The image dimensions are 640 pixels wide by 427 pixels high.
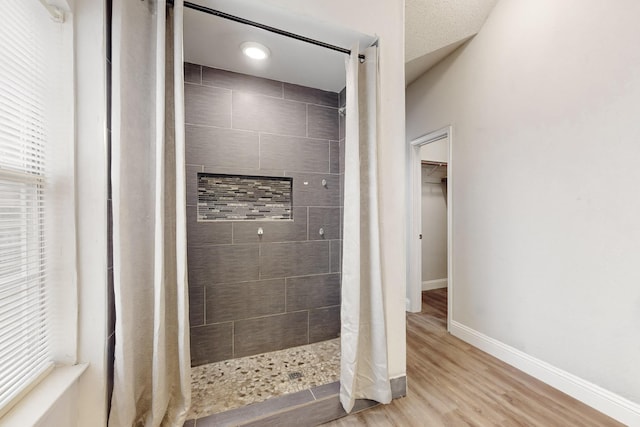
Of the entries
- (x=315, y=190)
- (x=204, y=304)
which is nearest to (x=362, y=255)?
(x=315, y=190)

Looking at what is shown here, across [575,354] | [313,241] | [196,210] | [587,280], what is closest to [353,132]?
[313,241]

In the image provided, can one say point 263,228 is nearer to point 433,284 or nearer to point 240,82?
point 240,82

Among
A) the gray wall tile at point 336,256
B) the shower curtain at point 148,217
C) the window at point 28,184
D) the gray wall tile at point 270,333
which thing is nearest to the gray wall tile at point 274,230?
the gray wall tile at point 336,256

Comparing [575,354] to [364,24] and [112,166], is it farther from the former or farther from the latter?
[112,166]

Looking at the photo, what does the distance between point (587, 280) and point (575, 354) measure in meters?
0.51

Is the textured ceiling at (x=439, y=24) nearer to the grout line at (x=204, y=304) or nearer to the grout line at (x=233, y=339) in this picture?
the grout line at (x=204, y=304)

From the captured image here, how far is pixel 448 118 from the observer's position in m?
2.51

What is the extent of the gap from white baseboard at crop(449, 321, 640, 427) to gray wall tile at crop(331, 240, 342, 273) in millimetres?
1373

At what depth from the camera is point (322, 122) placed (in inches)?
90.0

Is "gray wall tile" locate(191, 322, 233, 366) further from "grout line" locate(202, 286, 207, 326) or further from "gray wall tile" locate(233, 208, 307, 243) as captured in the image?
"gray wall tile" locate(233, 208, 307, 243)

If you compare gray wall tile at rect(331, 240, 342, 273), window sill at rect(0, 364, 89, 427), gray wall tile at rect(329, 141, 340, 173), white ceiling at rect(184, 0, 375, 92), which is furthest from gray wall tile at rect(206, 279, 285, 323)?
white ceiling at rect(184, 0, 375, 92)

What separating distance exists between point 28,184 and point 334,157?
75.9 inches

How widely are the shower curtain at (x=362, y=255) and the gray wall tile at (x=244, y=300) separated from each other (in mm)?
847

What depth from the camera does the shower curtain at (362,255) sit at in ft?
4.76
